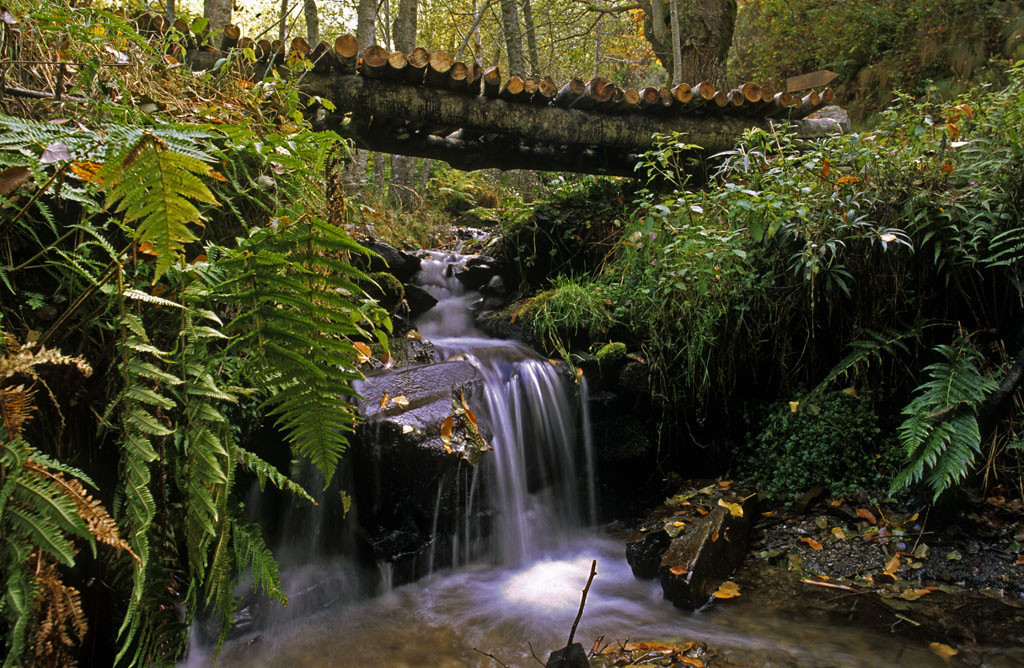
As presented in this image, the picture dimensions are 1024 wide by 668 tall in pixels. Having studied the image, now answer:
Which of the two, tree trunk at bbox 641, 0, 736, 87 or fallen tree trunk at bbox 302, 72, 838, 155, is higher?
tree trunk at bbox 641, 0, 736, 87

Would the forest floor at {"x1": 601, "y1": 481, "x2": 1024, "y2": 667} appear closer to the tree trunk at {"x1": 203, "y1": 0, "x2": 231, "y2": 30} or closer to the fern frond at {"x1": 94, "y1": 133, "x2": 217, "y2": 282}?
the fern frond at {"x1": 94, "y1": 133, "x2": 217, "y2": 282}

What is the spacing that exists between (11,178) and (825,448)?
424 centimetres

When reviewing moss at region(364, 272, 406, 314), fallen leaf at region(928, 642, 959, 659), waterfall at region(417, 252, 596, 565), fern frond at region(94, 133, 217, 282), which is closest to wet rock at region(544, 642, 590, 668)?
fern frond at region(94, 133, 217, 282)

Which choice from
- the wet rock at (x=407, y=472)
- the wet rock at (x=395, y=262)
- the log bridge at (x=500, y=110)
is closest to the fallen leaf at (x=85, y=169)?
the wet rock at (x=407, y=472)

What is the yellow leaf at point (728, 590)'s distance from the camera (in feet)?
10.2

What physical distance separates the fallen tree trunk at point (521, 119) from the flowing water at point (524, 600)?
7.04ft

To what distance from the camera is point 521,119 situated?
5445mm

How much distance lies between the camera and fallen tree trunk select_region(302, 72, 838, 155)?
487cm

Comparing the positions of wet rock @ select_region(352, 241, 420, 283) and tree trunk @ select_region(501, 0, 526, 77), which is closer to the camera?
wet rock @ select_region(352, 241, 420, 283)

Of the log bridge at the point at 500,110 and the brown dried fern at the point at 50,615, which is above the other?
the log bridge at the point at 500,110

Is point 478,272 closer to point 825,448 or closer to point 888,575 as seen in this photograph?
point 825,448

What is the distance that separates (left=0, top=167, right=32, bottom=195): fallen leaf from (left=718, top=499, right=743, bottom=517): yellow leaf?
3.60 metres

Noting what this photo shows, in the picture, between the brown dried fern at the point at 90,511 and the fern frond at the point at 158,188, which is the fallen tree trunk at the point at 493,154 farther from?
the brown dried fern at the point at 90,511

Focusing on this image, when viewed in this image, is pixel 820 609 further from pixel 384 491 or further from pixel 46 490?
pixel 46 490
